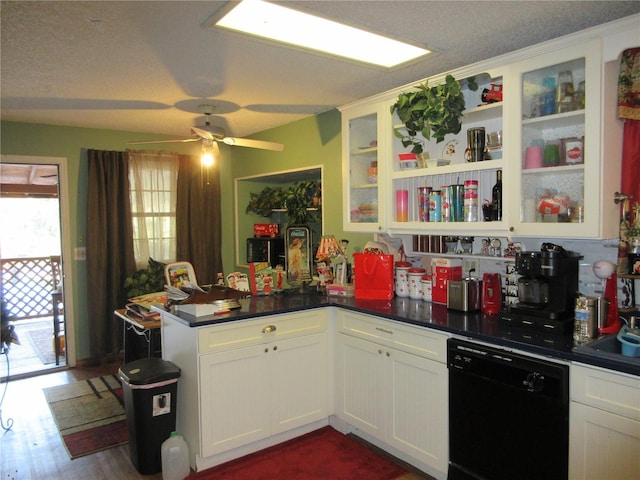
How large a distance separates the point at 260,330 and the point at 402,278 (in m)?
1.08

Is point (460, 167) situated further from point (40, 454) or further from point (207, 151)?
point (40, 454)

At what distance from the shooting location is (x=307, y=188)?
4.40 meters

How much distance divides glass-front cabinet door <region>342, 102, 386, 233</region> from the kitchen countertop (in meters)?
0.63

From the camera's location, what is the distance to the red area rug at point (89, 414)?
305cm

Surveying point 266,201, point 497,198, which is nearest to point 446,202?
point 497,198

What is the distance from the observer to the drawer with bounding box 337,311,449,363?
8.11 ft

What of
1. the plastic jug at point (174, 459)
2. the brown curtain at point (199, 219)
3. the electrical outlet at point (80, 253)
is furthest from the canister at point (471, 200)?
the electrical outlet at point (80, 253)

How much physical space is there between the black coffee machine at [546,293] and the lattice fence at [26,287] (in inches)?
260

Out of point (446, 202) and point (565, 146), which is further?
point (446, 202)

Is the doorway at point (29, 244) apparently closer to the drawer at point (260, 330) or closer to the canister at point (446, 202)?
the drawer at point (260, 330)

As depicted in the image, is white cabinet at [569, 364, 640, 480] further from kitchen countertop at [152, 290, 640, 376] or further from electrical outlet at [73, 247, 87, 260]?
electrical outlet at [73, 247, 87, 260]

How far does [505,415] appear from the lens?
2.16 m

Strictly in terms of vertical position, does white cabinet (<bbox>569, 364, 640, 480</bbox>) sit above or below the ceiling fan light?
below

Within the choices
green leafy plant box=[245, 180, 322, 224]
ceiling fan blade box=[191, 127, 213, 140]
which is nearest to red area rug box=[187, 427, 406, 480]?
green leafy plant box=[245, 180, 322, 224]
